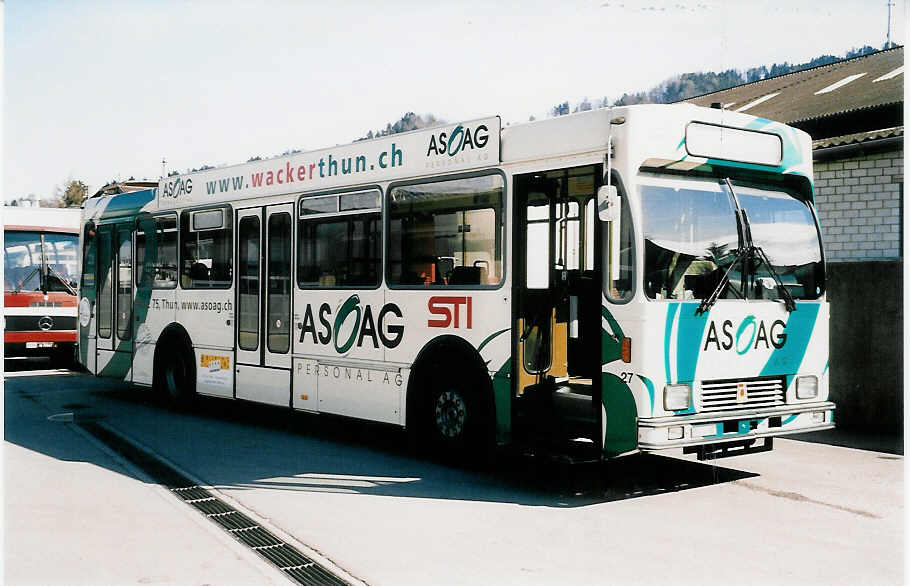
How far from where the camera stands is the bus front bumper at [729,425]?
7109 mm

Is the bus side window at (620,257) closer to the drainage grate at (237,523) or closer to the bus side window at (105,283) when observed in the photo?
the drainage grate at (237,523)

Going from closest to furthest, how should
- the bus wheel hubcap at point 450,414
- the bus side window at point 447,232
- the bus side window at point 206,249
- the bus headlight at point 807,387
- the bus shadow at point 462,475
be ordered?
1. the bus shadow at point 462,475
2. the bus headlight at point 807,387
3. the bus side window at point 447,232
4. the bus wheel hubcap at point 450,414
5. the bus side window at point 206,249

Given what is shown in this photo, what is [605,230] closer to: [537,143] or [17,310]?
[537,143]

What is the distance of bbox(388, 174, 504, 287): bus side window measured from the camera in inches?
332

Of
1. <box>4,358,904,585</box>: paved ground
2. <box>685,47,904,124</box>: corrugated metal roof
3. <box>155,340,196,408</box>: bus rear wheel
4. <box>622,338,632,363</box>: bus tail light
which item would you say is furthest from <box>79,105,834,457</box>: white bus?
<box>685,47,904,124</box>: corrugated metal roof

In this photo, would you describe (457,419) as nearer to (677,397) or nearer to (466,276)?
(466,276)

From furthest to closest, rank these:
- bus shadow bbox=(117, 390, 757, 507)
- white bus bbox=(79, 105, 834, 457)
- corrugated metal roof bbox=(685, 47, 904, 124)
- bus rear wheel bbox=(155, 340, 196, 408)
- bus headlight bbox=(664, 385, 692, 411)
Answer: corrugated metal roof bbox=(685, 47, 904, 124) → bus rear wheel bbox=(155, 340, 196, 408) → bus shadow bbox=(117, 390, 757, 507) → white bus bbox=(79, 105, 834, 457) → bus headlight bbox=(664, 385, 692, 411)

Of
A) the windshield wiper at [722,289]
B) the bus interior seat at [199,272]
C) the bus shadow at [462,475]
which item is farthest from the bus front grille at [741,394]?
the bus interior seat at [199,272]

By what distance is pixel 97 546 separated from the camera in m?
6.20

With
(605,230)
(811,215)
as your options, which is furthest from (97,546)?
(811,215)

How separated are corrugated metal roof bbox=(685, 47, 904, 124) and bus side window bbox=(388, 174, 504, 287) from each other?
614 cm

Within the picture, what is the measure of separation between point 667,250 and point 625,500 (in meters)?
1.99

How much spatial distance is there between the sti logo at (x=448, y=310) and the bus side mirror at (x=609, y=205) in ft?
6.20

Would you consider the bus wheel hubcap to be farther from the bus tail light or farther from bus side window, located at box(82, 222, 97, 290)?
bus side window, located at box(82, 222, 97, 290)
